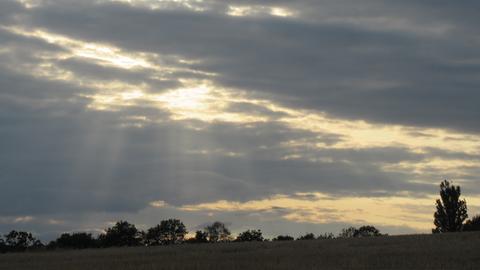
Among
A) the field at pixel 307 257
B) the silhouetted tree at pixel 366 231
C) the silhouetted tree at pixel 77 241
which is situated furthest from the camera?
the silhouetted tree at pixel 366 231

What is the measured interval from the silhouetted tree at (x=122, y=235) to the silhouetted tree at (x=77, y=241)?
2565 millimetres

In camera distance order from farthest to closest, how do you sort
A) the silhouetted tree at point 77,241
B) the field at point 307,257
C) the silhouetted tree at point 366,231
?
the silhouetted tree at point 366,231 < the silhouetted tree at point 77,241 < the field at point 307,257

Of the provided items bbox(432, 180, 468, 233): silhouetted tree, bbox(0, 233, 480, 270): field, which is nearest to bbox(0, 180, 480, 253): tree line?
bbox(432, 180, 468, 233): silhouetted tree

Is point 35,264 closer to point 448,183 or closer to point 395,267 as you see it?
Answer: point 395,267

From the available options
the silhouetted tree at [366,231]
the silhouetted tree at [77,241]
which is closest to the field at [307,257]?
the silhouetted tree at [77,241]

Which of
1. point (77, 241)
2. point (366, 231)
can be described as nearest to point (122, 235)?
point (77, 241)

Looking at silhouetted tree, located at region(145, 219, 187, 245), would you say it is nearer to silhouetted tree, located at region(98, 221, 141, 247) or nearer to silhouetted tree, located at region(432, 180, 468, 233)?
silhouetted tree, located at region(98, 221, 141, 247)

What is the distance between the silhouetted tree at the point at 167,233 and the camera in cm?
10744

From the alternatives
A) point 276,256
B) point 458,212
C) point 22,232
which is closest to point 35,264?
point 276,256

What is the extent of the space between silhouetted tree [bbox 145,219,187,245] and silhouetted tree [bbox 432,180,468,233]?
3618 cm

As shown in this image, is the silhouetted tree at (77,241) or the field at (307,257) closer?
the field at (307,257)

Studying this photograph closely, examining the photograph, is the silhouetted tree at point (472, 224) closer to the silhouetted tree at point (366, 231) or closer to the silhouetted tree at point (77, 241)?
the silhouetted tree at point (366, 231)

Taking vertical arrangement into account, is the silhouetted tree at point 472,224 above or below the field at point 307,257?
above

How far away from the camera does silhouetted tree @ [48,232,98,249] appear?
96706 mm
